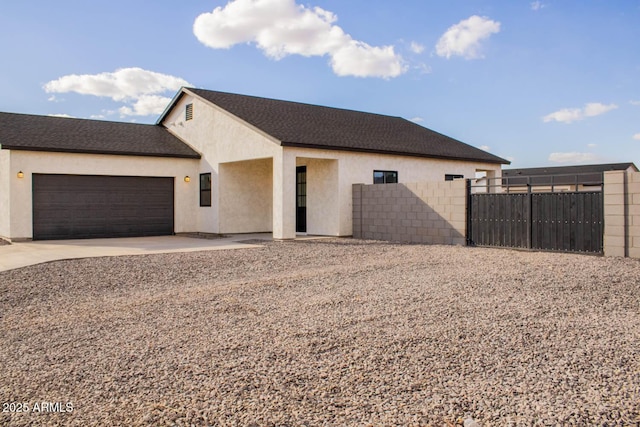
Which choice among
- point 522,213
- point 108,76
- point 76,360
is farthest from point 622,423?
point 108,76

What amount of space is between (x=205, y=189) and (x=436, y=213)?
8760mm

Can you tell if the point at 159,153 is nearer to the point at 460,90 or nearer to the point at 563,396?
the point at 460,90

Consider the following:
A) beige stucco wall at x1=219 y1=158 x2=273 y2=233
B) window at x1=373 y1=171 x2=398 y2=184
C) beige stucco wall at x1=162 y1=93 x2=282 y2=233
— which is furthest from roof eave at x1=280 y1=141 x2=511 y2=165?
beige stucco wall at x1=219 y1=158 x2=273 y2=233

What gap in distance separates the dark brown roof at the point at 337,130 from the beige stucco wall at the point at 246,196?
191 cm

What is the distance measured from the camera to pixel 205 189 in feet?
60.2

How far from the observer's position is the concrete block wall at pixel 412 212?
549 inches

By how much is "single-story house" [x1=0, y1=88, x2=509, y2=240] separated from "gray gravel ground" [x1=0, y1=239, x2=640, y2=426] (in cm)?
770

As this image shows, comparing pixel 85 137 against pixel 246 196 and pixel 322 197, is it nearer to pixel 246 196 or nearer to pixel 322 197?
pixel 246 196

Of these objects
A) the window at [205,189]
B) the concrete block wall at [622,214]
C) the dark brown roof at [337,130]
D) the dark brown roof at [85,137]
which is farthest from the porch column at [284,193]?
the concrete block wall at [622,214]

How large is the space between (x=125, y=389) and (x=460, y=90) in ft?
53.5

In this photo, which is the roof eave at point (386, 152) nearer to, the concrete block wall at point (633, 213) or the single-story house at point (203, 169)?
the single-story house at point (203, 169)

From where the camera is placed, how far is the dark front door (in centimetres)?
1755

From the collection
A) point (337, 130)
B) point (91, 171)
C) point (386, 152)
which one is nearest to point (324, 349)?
point (386, 152)

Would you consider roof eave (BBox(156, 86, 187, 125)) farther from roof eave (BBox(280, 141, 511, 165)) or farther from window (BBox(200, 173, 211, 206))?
roof eave (BBox(280, 141, 511, 165))
